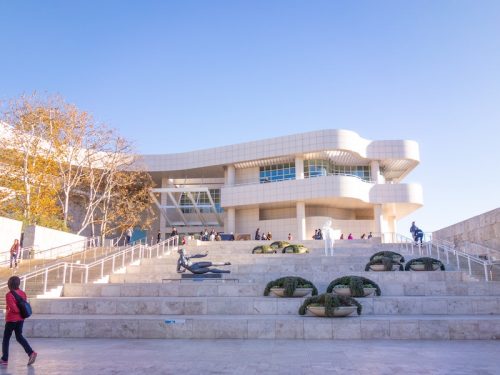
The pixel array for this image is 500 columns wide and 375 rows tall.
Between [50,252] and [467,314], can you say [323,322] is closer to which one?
[467,314]

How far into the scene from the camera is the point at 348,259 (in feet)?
64.2

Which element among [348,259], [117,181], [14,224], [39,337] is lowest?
[39,337]

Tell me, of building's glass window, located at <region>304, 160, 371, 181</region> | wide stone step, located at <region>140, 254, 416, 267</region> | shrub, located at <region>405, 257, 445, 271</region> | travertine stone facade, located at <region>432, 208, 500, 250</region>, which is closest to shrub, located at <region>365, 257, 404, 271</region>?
shrub, located at <region>405, 257, 445, 271</region>

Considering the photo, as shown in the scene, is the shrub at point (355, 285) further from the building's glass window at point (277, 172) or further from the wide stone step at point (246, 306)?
the building's glass window at point (277, 172)

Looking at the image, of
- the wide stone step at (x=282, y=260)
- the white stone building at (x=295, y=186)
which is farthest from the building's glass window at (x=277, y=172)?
the wide stone step at (x=282, y=260)

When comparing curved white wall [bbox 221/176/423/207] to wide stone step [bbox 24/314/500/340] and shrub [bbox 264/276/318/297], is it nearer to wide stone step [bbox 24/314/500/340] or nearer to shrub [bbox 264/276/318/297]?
shrub [bbox 264/276/318/297]

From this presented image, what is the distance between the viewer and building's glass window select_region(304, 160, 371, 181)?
45.7 meters

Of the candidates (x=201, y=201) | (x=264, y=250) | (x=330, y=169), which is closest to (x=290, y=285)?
(x=264, y=250)

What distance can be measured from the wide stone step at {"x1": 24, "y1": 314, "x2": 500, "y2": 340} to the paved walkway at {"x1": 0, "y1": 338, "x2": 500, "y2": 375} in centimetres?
39

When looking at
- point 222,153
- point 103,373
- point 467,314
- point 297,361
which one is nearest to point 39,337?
point 103,373

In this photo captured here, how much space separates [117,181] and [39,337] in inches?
1047

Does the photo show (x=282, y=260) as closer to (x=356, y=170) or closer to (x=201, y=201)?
(x=356, y=170)

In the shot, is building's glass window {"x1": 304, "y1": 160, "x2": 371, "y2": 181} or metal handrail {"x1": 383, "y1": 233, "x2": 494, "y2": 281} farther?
building's glass window {"x1": 304, "y1": 160, "x2": 371, "y2": 181}

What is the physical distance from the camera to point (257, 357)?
7.79m
